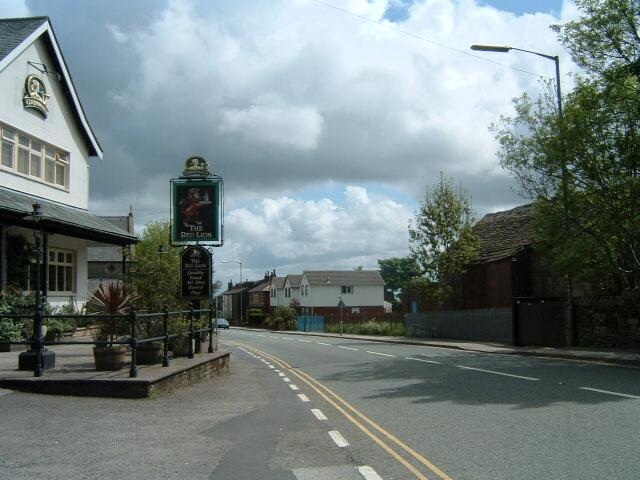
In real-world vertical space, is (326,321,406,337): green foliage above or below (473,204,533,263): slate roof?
below

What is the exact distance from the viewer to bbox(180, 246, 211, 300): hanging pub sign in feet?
57.0

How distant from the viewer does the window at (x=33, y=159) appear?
21078mm

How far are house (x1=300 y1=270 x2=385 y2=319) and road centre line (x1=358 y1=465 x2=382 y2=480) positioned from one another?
77420 millimetres

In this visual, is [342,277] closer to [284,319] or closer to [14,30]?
[284,319]

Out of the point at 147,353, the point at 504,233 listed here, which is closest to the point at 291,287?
the point at 504,233

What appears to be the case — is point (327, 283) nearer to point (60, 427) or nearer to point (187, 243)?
point (187, 243)

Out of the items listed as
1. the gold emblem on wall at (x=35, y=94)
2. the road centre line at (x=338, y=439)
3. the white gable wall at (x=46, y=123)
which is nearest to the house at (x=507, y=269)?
the white gable wall at (x=46, y=123)

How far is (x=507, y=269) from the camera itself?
35875mm

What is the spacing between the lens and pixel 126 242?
25.7m

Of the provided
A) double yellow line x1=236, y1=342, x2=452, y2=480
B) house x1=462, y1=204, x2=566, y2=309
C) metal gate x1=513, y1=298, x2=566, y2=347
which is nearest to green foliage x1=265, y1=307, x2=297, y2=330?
house x1=462, y1=204, x2=566, y2=309

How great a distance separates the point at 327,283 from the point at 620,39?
67818 millimetres

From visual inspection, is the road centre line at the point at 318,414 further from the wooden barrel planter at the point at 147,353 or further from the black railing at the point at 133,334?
the wooden barrel planter at the point at 147,353

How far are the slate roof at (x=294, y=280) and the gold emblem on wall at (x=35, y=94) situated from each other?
71.7 m

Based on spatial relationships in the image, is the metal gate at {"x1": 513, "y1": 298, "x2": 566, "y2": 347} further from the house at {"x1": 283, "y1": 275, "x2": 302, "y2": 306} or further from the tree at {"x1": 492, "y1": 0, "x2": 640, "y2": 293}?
Result: the house at {"x1": 283, "y1": 275, "x2": 302, "y2": 306}
